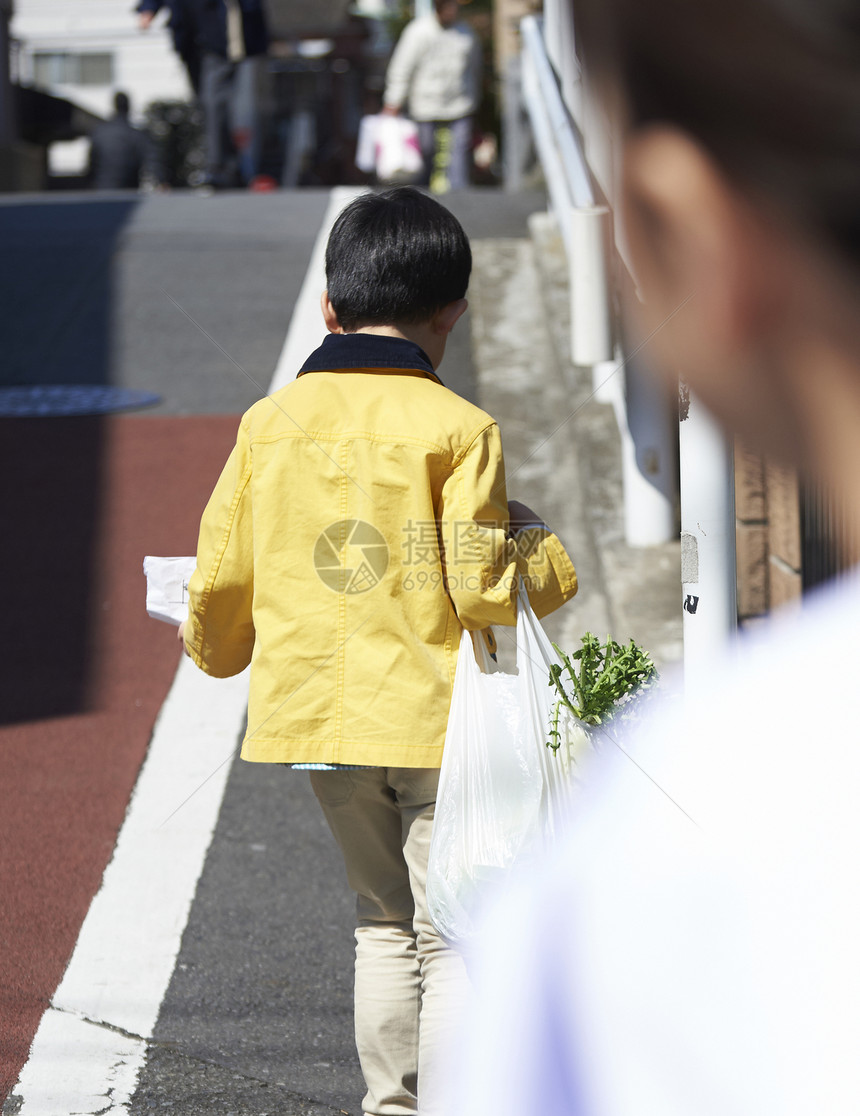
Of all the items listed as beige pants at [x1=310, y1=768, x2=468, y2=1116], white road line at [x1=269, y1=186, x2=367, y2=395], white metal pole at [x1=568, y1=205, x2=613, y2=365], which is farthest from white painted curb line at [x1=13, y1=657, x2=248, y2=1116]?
white road line at [x1=269, y1=186, x2=367, y2=395]

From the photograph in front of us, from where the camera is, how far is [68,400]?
261 inches

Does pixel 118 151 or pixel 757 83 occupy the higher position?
pixel 757 83

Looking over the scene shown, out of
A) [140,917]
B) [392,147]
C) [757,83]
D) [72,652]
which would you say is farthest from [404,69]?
[757,83]

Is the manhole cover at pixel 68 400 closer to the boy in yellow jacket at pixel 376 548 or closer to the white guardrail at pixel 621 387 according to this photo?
the white guardrail at pixel 621 387

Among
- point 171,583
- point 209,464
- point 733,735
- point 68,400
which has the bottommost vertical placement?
point 68,400

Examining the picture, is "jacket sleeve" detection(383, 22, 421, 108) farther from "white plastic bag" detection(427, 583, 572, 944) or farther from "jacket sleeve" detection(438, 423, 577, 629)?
"white plastic bag" detection(427, 583, 572, 944)

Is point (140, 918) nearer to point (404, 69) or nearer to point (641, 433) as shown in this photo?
point (641, 433)

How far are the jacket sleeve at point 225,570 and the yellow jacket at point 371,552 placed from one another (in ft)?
0.04

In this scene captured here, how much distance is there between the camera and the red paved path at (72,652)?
3.31 metres

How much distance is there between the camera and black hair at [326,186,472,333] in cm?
229

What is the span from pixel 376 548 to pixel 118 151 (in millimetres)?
13730

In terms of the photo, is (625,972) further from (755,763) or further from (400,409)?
(400,409)

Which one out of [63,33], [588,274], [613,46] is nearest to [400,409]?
[613,46]

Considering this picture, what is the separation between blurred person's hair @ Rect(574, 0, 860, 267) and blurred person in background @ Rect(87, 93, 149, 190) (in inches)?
602
